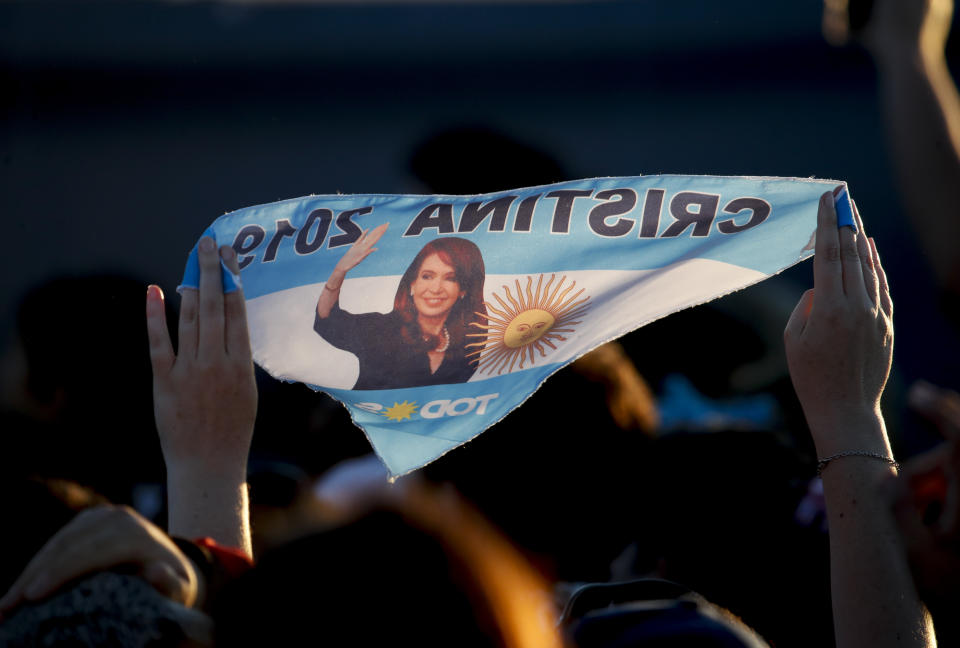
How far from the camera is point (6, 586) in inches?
65.1

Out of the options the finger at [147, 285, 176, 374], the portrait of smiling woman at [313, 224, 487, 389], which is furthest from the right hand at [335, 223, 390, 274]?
the finger at [147, 285, 176, 374]

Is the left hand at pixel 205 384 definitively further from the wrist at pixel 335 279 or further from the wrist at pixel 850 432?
the wrist at pixel 850 432

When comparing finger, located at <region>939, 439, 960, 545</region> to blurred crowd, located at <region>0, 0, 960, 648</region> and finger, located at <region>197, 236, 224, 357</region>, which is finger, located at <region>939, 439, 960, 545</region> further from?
finger, located at <region>197, 236, 224, 357</region>

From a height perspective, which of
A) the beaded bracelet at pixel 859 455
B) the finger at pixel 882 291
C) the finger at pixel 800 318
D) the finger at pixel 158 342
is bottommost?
the beaded bracelet at pixel 859 455

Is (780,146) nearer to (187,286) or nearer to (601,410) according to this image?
(601,410)

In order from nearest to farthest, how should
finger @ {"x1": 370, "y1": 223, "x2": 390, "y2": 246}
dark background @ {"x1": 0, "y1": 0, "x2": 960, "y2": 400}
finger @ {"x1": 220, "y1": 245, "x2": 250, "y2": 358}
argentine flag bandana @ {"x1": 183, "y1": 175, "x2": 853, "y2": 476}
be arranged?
1. finger @ {"x1": 220, "y1": 245, "x2": 250, "y2": 358}
2. argentine flag bandana @ {"x1": 183, "y1": 175, "x2": 853, "y2": 476}
3. finger @ {"x1": 370, "y1": 223, "x2": 390, "y2": 246}
4. dark background @ {"x1": 0, "y1": 0, "x2": 960, "y2": 400}

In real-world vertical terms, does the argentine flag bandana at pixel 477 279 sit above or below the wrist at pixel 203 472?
above

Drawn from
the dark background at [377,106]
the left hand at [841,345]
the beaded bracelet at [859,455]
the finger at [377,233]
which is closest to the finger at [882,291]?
the left hand at [841,345]

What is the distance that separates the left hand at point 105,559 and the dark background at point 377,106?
11.9ft

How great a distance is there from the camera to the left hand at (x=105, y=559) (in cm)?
108

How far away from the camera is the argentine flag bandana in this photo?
222cm

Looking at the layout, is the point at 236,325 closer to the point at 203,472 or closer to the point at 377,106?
the point at 203,472

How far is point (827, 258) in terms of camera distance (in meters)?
1.71

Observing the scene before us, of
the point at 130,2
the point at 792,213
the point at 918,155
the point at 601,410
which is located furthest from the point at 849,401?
the point at 130,2
